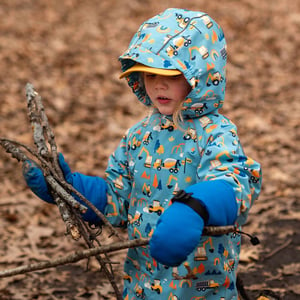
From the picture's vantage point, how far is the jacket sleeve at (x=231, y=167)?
249cm

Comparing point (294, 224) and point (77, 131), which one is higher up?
point (77, 131)

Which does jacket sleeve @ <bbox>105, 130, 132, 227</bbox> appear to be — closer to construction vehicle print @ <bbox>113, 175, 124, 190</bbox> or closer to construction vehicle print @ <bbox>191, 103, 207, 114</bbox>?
construction vehicle print @ <bbox>113, 175, 124, 190</bbox>

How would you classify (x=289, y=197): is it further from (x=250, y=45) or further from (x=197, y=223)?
(x=250, y=45)

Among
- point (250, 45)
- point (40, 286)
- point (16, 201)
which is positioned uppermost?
point (250, 45)

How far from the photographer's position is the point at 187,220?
2189 millimetres

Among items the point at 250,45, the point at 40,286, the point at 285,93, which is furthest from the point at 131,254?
the point at 250,45

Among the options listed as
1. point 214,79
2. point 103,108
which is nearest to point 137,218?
point 214,79

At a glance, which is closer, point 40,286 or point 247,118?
point 40,286

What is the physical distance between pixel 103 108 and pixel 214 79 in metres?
6.65

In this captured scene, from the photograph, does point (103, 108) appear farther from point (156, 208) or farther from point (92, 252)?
point (92, 252)

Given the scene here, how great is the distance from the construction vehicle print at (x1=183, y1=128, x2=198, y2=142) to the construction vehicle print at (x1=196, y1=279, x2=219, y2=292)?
0.77 metres

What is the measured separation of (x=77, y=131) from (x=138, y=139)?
539cm

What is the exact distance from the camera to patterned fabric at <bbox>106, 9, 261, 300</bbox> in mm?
2631

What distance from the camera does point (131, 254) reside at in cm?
313
